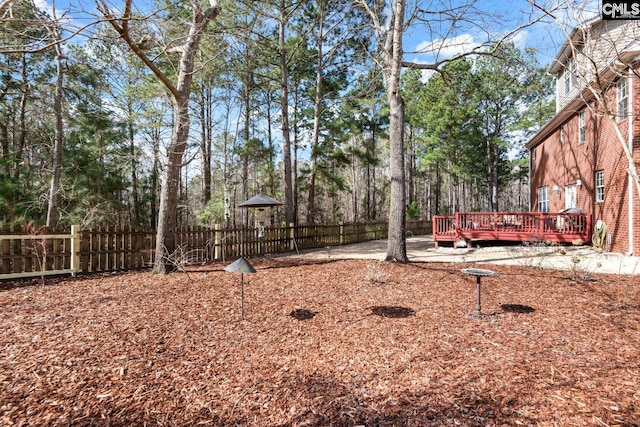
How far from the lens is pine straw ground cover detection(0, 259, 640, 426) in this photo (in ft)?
7.45

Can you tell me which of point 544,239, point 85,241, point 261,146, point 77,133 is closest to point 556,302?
point 544,239

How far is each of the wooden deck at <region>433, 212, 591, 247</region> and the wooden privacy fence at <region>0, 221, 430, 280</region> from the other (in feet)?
22.6

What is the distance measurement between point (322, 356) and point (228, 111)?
19.5 m

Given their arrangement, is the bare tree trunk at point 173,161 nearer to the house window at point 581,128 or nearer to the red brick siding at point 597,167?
the red brick siding at point 597,167

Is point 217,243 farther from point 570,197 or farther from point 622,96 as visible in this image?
point 570,197

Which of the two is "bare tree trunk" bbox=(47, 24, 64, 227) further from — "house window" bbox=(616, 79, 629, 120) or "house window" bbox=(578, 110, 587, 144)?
"house window" bbox=(578, 110, 587, 144)

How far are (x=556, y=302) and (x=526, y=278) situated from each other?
4.76 ft

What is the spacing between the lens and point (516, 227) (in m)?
11.2

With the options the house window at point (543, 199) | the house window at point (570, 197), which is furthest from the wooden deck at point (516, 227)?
the house window at point (543, 199)

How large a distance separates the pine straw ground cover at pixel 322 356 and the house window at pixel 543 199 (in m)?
11.2

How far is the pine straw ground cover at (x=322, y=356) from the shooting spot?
227cm

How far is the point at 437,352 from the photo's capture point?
312 centimetres

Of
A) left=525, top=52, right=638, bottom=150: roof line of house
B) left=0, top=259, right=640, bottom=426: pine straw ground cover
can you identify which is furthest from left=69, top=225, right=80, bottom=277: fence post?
left=525, top=52, right=638, bottom=150: roof line of house

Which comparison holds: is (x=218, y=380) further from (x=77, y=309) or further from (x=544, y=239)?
(x=544, y=239)
